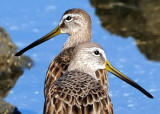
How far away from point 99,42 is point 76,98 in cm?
366

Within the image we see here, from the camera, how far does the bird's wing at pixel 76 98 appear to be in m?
6.07

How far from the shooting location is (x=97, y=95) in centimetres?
625

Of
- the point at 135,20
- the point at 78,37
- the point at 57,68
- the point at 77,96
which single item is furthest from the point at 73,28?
the point at 135,20

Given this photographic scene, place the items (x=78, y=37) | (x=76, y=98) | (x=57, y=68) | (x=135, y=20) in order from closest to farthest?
1. (x=76, y=98)
2. (x=57, y=68)
3. (x=78, y=37)
4. (x=135, y=20)

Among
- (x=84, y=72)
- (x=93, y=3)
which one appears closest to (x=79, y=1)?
(x=93, y=3)

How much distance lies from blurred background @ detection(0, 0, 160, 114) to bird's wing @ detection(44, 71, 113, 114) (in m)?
1.65

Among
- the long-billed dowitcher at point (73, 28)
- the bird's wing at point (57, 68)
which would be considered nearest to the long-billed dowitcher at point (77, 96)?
the bird's wing at point (57, 68)

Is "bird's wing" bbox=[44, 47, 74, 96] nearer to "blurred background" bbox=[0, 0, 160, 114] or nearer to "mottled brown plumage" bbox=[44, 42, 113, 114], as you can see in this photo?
"mottled brown plumage" bbox=[44, 42, 113, 114]

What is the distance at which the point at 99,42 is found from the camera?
9742mm

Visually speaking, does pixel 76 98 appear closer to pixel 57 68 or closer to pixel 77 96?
pixel 77 96

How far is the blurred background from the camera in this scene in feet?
27.7

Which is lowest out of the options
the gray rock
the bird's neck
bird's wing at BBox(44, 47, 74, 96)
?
bird's wing at BBox(44, 47, 74, 96)

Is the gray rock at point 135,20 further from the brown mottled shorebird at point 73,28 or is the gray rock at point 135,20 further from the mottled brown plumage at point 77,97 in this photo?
the mottled brown plumage at point 77,97

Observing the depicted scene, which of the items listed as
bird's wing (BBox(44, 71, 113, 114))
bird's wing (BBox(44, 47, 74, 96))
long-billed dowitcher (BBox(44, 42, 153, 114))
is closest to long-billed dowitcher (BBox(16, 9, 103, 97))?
bird's wing (BBox(44, 47, 74, 96))
